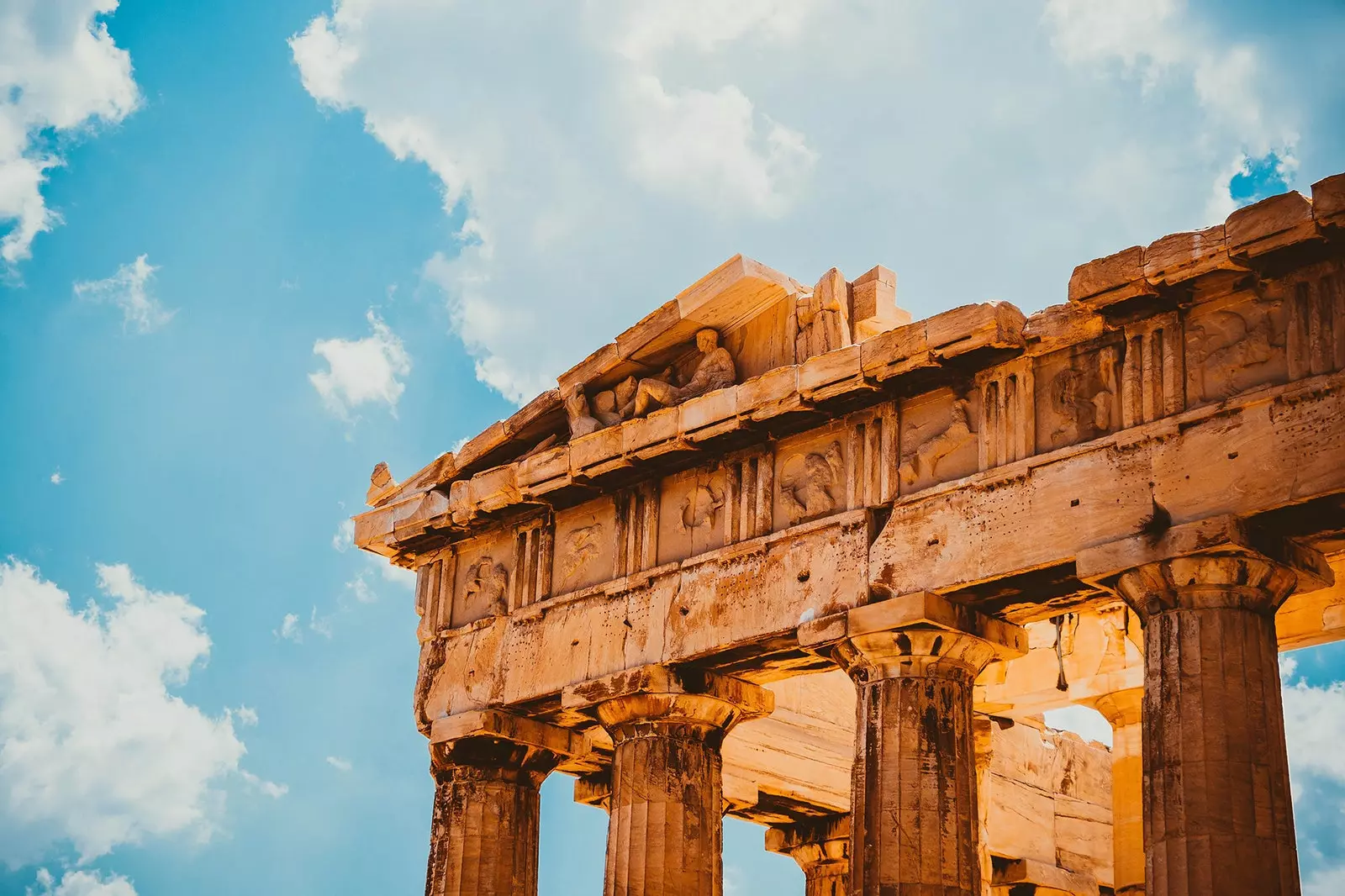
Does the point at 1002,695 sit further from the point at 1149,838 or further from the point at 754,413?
the point at 1149,838

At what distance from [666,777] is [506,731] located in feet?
7.85


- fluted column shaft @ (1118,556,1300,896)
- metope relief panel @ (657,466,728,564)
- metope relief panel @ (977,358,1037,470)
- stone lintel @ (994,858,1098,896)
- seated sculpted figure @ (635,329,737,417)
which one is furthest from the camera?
stone lintel @ (994,858,1098,896)

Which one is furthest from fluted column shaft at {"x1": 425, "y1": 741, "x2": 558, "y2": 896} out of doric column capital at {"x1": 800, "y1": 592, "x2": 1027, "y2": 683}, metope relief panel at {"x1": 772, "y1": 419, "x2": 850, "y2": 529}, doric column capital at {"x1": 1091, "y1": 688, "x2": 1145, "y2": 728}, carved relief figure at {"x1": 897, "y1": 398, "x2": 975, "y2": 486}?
doric column capital at {"x1": 1091, "y1": 688, "x2": 1145, "y2": 728}

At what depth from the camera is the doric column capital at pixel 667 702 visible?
766 inches

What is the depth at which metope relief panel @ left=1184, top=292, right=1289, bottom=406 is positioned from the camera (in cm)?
1573

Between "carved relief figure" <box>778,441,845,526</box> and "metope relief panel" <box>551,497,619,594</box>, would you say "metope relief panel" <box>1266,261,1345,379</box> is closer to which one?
"carved relief figure" <box>778,441,845,526</box>

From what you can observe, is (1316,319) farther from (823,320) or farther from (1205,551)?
(823,320)

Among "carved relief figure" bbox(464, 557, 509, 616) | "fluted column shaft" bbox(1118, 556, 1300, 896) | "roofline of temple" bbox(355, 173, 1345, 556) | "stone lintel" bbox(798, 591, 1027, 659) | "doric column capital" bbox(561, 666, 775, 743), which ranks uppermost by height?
"roofline of temple" bbox(355, 173, 1345, 556)

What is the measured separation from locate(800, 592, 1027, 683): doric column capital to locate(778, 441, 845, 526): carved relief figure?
125cm

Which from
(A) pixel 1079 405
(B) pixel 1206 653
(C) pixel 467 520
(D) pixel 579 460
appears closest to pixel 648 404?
(D) pixel 579 460

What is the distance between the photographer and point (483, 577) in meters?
22.0

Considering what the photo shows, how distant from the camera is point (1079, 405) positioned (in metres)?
16.8

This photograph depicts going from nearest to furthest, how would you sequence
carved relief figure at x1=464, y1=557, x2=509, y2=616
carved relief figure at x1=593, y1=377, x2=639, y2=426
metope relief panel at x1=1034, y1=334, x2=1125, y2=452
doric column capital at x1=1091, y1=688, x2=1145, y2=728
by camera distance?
metope relief panel at x1=1034, y1=334, x2=1125, y2=452, carved relief figure at x1=593, y1=377, x2=639, y2=426, carved relief figure at x1=464, y1=557, x2=509, y2=616, doric column capital at x1=1091, y1=688, x2=1145, y2=728

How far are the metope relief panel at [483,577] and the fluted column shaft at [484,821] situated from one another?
1502mm
